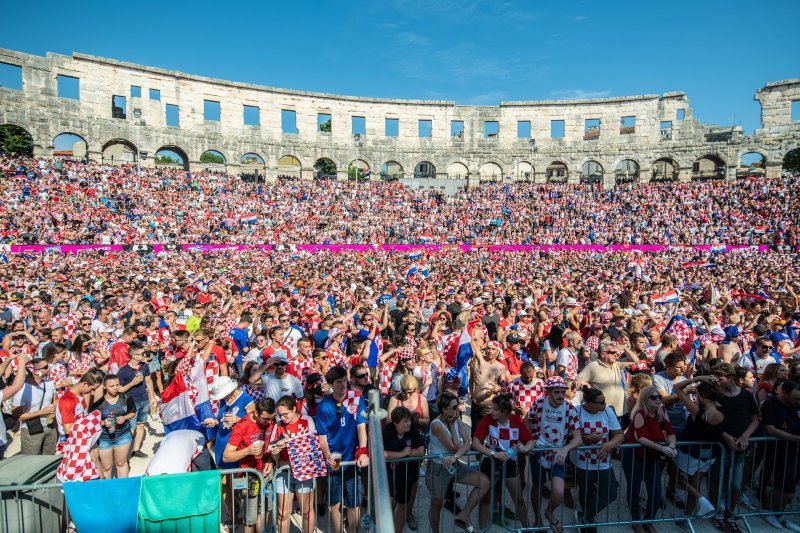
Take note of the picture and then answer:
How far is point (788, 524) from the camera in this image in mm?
4926

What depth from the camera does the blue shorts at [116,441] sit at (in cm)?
500

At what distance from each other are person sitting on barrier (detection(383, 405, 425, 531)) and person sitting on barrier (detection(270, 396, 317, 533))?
787 millimetres

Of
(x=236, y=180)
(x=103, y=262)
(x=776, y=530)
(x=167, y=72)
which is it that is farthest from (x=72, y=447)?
(x=167, y=72)

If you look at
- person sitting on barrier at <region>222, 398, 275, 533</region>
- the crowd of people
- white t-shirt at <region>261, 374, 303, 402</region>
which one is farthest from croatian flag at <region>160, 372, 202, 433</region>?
person sitting on barrier at <region>222, 398, 275, 533</region>

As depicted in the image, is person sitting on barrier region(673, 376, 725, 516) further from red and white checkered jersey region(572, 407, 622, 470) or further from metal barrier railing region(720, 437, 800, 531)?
red and white checkered jersey region(572, 407, 622, 470)

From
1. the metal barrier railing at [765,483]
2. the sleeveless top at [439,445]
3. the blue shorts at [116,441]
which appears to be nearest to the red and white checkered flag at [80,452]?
the blue shorts at [116,441]

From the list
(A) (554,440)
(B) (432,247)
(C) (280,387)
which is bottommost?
(A) (554,440)

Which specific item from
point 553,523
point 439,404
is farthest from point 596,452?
point 439,404

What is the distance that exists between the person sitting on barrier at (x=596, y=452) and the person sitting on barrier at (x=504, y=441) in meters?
0.57

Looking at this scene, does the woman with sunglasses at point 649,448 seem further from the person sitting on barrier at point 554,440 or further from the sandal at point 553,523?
the sandal at point 553,523

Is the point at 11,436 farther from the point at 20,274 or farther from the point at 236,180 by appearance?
the point at 236,180

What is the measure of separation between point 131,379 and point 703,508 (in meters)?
7.33

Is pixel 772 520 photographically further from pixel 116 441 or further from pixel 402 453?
pixel 116 441

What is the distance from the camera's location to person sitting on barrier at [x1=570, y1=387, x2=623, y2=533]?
182 inches
